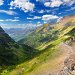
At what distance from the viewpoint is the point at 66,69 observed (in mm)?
120938

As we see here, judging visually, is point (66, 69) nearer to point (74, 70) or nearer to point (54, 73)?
point (74, 70)

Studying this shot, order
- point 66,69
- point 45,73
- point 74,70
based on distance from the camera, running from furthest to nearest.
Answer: point 45,73
point 66,69
point 74,70

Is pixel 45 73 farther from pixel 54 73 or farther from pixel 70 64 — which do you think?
pixel 70 64

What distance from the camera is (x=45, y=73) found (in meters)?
164

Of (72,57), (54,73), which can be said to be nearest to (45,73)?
(54,73)

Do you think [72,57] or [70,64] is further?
[72,57]

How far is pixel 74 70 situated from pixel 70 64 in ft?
23.1

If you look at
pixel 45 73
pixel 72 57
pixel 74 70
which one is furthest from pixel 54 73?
pixel 74 70

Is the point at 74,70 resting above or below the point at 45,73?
above

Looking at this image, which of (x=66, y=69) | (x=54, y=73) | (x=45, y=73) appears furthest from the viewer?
(x=45, y=73)

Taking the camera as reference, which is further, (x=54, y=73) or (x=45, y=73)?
(x=45, y=73)

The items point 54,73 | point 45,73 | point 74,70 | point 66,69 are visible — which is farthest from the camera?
point 45,73

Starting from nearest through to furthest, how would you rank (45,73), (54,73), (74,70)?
(74,70), (54,73), (45,73)

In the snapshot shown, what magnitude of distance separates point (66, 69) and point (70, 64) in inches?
147
